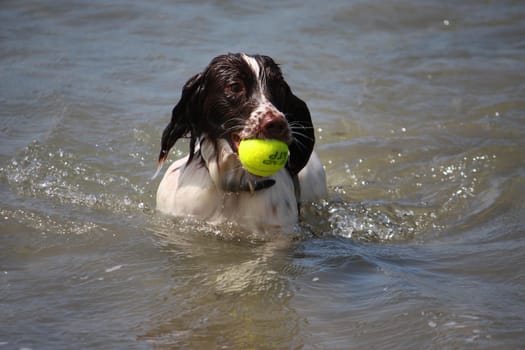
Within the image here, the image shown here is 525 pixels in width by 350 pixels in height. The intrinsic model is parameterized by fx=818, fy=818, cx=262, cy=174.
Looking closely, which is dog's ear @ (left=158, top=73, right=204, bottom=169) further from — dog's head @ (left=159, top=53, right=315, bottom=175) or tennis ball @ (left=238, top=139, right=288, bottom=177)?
tennis ball @ (left=238, top=139, right=288, bottom=177)

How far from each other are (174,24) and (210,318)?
7.21m

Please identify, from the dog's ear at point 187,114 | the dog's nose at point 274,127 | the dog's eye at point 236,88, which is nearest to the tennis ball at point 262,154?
the dog's nose at point 274,127

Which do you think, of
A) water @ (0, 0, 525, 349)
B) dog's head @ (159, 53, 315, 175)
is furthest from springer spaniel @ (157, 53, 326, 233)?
water @ (0, 0, 525, 349)

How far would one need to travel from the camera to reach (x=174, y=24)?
1055cm

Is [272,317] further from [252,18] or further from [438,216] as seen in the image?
[252,18]

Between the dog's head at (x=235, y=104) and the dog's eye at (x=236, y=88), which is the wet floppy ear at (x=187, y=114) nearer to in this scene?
the dog's head at (x=235, y=104)

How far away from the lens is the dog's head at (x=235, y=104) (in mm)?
4500

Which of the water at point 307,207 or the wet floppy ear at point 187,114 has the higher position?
the wet floppy ear at point 187,114

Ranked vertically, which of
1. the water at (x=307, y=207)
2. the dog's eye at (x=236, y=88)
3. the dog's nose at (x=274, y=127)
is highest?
the dog's eye at (x=236, y=88)

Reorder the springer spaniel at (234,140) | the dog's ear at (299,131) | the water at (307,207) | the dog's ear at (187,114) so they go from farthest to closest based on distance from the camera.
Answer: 1. the dog's ear at (299,131)
2. the dog's ear at (187,114)
3. the springer spaniel at (234,140)
4. the water at (307,207)

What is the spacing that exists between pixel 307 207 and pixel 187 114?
1.30 meters

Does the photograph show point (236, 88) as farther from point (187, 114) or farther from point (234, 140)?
point (187, 114)

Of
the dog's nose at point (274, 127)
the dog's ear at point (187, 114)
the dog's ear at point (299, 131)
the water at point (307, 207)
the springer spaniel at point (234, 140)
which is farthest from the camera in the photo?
the dog's ear at point (299, 131)

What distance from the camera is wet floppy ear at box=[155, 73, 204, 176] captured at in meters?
4.93
